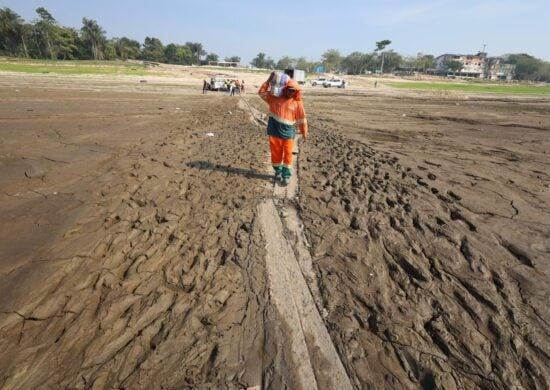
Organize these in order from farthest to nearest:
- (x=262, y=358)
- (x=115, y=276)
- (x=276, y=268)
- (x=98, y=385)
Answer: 1. (x=276, y=268)
2. (x=115, y=276)
3. (x=262, y=358)
4. (x=98, y=385)

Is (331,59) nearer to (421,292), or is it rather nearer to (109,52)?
(109,52)

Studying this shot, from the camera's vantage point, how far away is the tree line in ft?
194

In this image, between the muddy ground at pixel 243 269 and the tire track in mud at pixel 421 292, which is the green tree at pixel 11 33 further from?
the tire track in mud at pixel 421 292

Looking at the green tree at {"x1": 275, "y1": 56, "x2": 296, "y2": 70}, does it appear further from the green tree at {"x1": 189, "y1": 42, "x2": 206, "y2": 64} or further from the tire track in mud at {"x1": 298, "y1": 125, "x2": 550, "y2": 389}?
the green tree at {"x1": 189, "y1": 42, "x2": 206, "y2": 64}

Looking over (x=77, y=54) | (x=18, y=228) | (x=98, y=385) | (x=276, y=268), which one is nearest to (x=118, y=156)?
(x=18, y=228)

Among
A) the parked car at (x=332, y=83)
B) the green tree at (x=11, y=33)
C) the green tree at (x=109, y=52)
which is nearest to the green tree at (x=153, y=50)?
the green tree at (x=109, y=52)

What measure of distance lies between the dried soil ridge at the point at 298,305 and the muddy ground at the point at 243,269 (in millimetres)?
98

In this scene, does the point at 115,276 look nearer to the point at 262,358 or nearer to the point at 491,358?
the point at 262,358

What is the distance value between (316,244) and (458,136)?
9.47m

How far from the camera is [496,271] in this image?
122 inches

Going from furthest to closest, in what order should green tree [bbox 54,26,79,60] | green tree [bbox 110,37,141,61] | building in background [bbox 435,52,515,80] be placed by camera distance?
building in background [bbox 435,52,515,80], green tree [bbox 110,37,141,61], green tree [bbox 54,26,79,60]

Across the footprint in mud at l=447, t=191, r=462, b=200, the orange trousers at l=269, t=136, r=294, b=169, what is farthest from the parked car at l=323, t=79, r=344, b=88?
the orange trousers at l=269, t=136, r=294, b=169

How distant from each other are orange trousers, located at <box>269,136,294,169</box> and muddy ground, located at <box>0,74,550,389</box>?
0.47 metres

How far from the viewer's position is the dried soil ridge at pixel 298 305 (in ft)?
6.58
